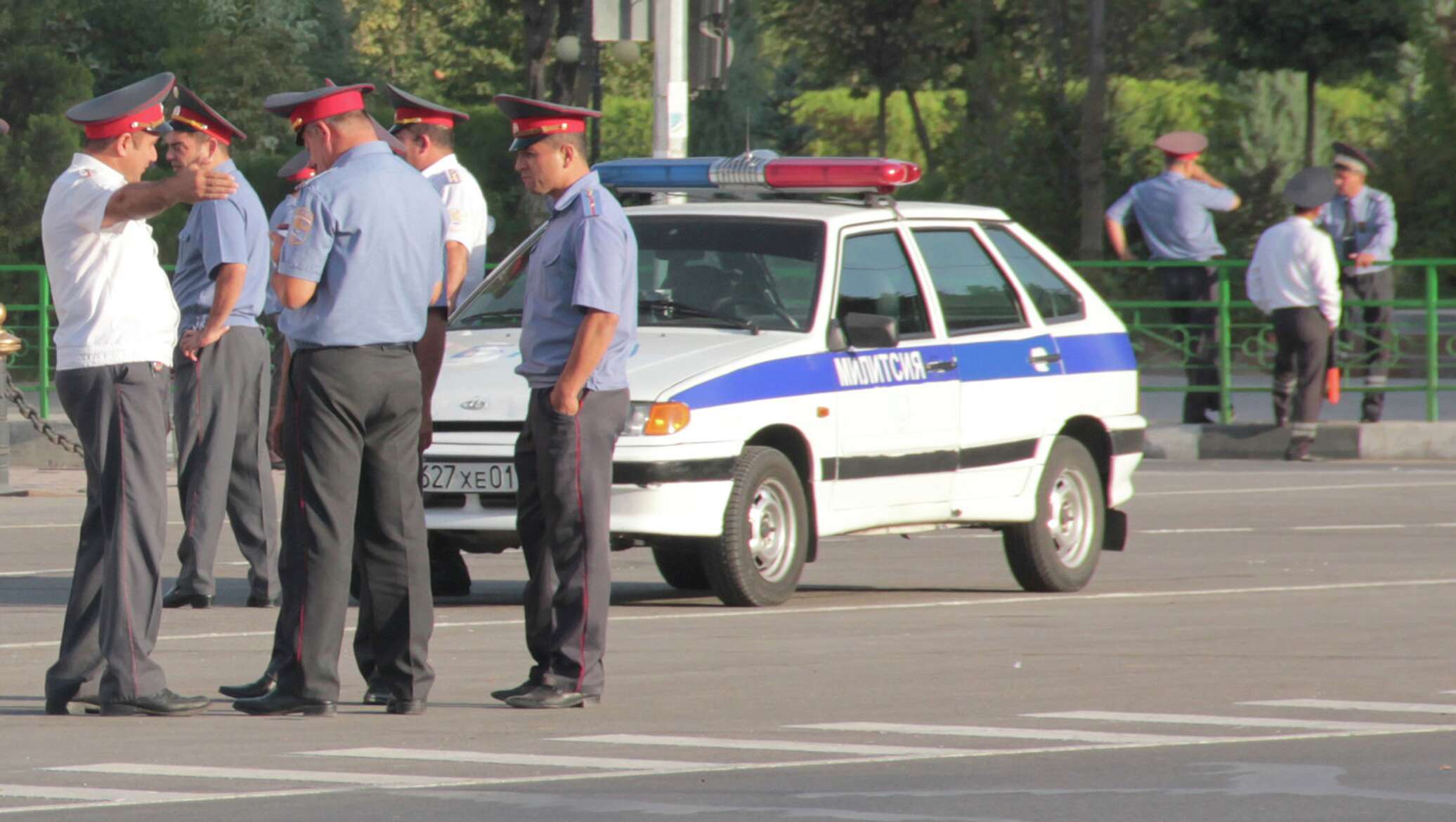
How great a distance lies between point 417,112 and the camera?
1069cm

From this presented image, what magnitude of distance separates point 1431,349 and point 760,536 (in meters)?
10.8

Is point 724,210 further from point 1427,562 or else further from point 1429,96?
point 1429,96

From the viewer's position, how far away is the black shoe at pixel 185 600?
10977 millimetres

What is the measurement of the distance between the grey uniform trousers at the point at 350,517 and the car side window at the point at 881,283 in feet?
11.5

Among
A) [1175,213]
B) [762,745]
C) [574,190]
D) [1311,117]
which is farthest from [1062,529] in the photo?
[1311,117]

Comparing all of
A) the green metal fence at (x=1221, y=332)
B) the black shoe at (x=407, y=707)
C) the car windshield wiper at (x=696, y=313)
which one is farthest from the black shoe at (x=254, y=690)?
the green metal fence at (x=1221, y=332)

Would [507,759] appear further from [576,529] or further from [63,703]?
[63,703]

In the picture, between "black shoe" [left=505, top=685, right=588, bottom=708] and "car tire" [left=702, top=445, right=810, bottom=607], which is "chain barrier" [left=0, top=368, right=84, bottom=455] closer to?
"car tire" [left=702, top=445, right=810, bottom=607]

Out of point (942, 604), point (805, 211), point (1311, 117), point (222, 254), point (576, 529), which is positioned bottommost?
point (942, 604)

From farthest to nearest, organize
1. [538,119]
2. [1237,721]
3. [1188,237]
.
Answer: [1188,237] < [538,119] < [1237,721]

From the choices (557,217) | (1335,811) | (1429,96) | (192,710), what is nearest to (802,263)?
(557,217)

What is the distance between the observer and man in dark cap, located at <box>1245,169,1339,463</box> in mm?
18719

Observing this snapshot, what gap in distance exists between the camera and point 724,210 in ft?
37.3

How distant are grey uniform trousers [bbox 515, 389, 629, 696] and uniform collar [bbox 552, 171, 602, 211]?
1.74 feet
